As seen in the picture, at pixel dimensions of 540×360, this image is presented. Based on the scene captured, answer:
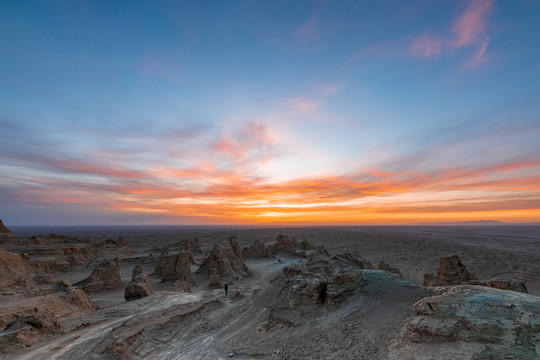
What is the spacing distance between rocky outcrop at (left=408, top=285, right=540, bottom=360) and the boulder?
16.2m

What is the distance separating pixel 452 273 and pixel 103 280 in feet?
120

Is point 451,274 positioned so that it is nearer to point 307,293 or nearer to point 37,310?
point 307,293

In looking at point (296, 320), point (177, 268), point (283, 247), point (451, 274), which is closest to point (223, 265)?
point (177, 268)

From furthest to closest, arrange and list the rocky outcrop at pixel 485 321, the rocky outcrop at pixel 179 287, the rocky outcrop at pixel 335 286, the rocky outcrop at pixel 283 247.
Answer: the rocky outcrop at pixel 283 247
the rocky outcrop at pixel 179 287
the rocky outcrop at pixel 335 286
the rocky outcrop at pixel 485 321

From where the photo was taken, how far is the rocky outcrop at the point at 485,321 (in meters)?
6.23

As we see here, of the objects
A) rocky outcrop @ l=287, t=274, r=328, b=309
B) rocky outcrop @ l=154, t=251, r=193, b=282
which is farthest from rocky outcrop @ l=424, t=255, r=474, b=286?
rocky outcrop @ l=154, t=251, r=193, b=282

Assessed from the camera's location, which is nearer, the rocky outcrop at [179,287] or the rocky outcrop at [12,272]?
the rocky outcrop at [12,272]

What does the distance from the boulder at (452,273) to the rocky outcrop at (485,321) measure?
1625 cm

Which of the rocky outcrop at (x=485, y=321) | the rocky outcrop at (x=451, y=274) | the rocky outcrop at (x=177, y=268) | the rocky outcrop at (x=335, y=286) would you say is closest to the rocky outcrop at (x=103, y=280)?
the rocky outcrop at (x=177, y=268)

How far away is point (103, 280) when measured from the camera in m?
29.4

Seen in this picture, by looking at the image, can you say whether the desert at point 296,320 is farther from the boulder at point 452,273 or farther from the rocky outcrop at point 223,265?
the rocky outcrop at point 223,265

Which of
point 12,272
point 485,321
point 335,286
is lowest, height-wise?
point 12,272

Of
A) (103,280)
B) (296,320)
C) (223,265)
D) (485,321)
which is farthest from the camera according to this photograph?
(223,265)

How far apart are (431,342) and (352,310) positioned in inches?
163
